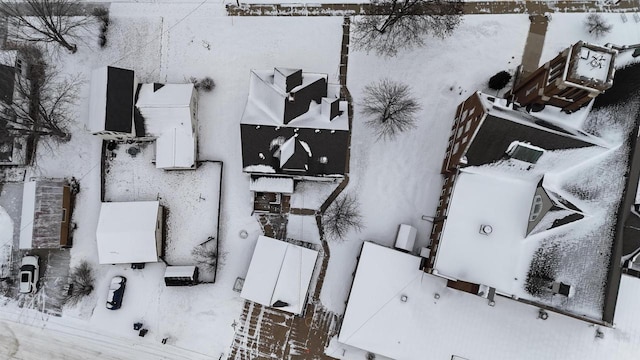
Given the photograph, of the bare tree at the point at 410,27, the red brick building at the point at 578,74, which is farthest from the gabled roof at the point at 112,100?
the red brick building at the point at 578,74

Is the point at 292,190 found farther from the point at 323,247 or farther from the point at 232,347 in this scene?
the point at 232,347

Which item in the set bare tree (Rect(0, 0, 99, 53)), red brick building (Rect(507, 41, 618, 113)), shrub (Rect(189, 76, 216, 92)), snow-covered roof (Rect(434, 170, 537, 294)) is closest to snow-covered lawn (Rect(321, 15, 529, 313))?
snow-covered roof (Rect(434, 170, 537, 294))

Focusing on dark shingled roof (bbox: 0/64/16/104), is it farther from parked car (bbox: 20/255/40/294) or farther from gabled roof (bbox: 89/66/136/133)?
parked car (bbox: 20/255/40/294)

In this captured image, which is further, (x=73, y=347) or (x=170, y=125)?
(x=73, y=347)

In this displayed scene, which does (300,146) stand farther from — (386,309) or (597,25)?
(597,25)

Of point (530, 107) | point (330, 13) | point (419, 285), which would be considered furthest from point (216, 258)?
point (530, 107)

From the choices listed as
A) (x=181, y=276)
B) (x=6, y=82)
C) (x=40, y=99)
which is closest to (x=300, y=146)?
(x=181, y=276)
